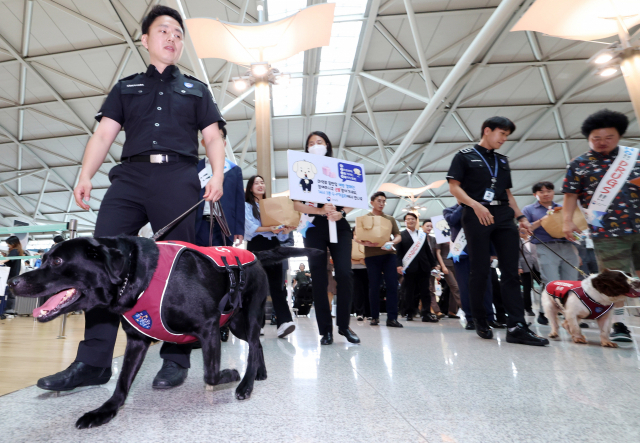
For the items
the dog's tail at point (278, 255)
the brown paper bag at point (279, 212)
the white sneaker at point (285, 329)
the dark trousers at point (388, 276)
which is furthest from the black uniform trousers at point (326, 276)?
the dark trousers at point (388, 276)

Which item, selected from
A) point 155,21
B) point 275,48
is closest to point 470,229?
point 155,21

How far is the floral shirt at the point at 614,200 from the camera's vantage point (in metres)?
2.91

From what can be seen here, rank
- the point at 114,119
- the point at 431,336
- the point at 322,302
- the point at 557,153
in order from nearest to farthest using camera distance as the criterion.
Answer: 1. the point at 114,119
2. the point at 322,302
3. the point at 431,336
4. the point at 557,153

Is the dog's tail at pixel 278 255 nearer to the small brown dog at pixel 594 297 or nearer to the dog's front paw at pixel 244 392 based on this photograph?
the dog's front paw at pixel 244 392

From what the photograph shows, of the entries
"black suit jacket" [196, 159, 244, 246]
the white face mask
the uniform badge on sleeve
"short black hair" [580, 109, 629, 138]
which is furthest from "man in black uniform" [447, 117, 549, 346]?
the uniform badge on sleeve

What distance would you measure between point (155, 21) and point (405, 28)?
10407mm

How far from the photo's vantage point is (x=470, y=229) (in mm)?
3346

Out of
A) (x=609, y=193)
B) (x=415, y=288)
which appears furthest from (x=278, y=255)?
(x=415, y=288)

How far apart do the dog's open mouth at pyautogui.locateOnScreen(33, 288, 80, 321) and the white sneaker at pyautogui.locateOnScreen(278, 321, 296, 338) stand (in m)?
2.80

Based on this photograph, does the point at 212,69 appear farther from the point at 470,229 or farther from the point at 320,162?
the point at 470,229

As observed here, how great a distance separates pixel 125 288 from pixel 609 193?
3.32 meters

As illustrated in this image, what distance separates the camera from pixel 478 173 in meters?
3.38

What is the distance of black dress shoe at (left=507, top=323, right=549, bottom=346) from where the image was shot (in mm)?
2957

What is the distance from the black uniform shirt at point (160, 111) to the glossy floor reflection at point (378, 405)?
1.12m
